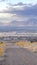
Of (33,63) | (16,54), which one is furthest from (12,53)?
(33,63)

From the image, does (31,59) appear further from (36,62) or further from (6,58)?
(6,58)

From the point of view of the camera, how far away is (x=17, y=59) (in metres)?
19.5

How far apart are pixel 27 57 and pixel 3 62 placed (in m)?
1.61

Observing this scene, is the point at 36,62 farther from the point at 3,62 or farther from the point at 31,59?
the point at 3,62

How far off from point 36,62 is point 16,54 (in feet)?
4.83

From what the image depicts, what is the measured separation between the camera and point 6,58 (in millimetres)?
19203

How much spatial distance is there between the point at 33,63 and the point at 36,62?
11.9 inches

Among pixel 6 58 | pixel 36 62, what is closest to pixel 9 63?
pixel 6 58

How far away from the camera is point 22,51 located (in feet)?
65.7

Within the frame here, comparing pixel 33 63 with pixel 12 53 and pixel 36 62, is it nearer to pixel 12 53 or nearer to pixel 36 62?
pixel 36 62

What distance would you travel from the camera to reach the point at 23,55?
19.8 m

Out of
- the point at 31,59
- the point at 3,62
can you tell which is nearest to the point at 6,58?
the point at 3,62

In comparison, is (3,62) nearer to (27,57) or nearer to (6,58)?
(6,58)

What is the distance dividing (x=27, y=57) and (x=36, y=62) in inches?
26.9
